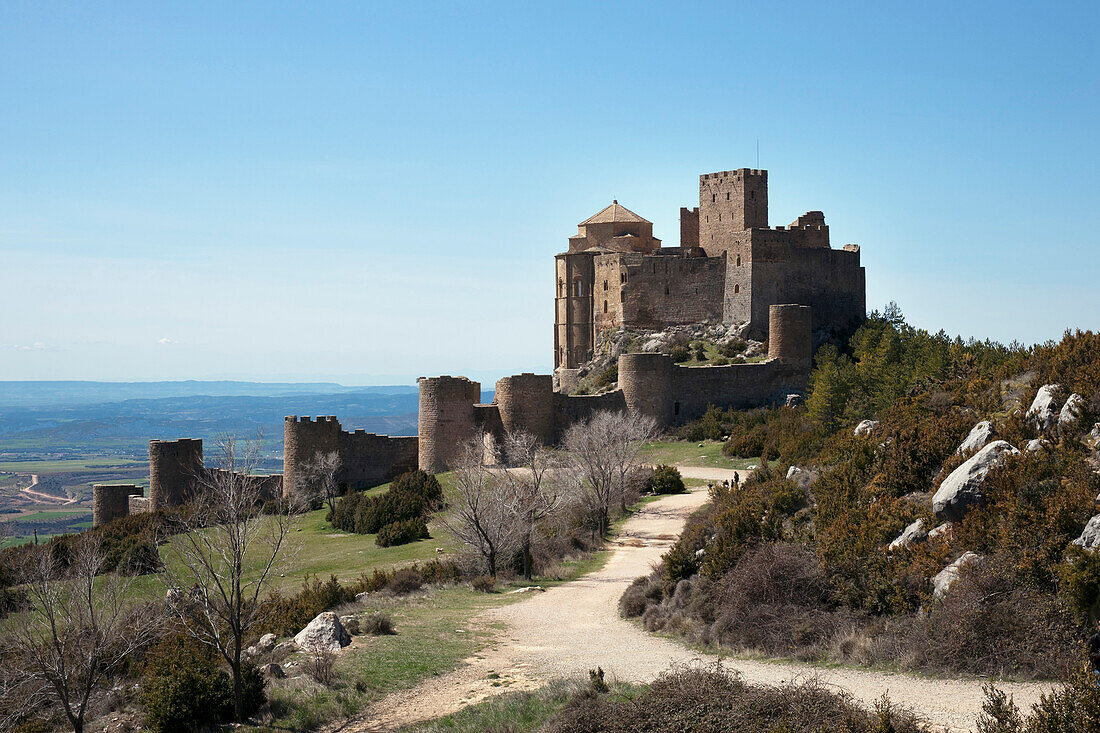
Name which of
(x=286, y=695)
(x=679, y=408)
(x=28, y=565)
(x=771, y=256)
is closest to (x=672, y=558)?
(x=286, y=695)

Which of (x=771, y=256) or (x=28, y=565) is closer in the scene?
(x=28, y=565)

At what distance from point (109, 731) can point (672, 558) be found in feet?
31.4

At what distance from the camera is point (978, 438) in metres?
15.8

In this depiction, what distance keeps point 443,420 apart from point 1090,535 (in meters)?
27.0

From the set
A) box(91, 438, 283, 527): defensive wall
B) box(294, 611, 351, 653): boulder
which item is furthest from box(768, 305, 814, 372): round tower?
box(294, 611, 351, 653): boulder

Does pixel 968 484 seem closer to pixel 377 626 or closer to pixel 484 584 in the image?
pixel 377 626

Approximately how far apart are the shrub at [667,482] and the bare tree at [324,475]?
12.1 m

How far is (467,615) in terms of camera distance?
17750mm

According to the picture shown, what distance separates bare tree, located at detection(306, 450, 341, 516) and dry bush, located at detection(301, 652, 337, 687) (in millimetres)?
22180

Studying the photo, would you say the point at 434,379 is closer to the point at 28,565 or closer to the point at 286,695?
the point at 28,565

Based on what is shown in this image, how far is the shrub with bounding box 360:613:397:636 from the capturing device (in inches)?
632

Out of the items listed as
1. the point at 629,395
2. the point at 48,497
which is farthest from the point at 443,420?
the point at 48,497

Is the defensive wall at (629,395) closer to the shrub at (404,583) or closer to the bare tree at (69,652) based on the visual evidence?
the shrub at (404,583)

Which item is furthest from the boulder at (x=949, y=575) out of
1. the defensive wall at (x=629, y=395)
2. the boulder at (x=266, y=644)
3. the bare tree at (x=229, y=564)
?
the defensive wall at (x=629, y=395)
